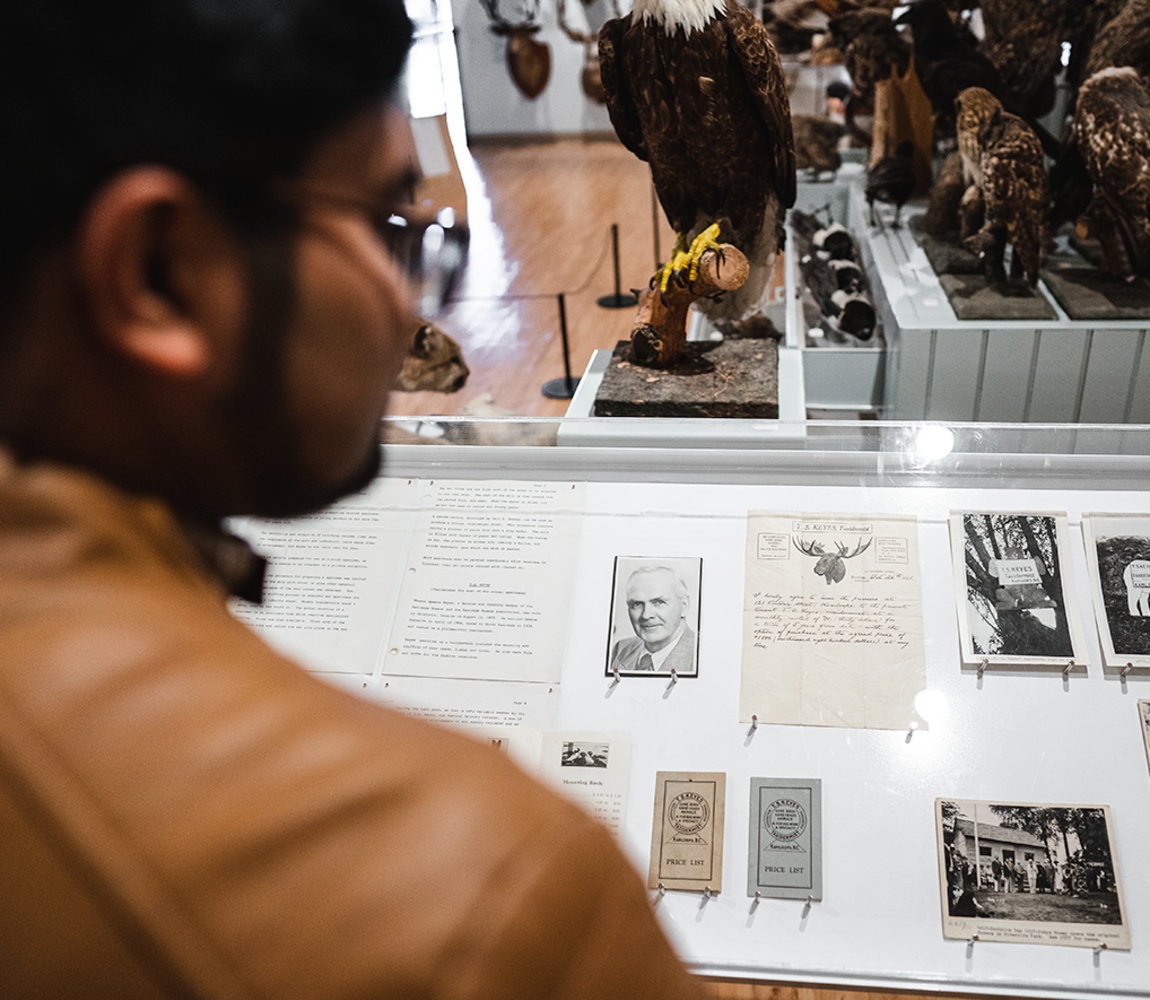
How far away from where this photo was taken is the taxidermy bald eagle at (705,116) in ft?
8.38

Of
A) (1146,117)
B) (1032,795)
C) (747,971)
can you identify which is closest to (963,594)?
(1032,795)

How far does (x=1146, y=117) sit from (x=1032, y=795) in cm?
261

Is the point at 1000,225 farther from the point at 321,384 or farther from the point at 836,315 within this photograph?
the point at 321,384

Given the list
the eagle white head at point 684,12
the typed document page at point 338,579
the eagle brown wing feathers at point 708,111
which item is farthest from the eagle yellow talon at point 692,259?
the typed document page at point 338,579

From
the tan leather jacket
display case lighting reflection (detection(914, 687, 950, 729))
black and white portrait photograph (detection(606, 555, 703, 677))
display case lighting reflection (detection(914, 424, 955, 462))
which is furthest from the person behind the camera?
display case lighting reflection (detection(914, 424, 955, 462))

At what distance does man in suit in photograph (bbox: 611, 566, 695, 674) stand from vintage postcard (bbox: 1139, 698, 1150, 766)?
629 millimetres

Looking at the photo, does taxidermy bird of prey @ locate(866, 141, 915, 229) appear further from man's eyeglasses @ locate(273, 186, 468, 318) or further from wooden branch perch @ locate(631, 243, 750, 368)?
man's eyeglasses @ locate(273, 186, 468, 318)

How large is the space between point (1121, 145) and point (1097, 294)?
0.49m

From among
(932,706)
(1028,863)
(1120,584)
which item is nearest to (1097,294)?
(1120,584)

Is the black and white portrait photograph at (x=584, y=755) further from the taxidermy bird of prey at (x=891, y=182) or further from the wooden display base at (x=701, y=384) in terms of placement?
the taxidermy bird of prey at (x=891, y=182)

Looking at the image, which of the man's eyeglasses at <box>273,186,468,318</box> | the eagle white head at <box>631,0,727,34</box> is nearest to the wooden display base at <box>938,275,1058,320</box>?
the eagle white head at <box>631,0,727,34</box>

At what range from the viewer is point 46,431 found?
1.21ft

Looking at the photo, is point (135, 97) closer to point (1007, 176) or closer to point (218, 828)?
point (218, 828)

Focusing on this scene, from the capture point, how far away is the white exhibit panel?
1254mm
